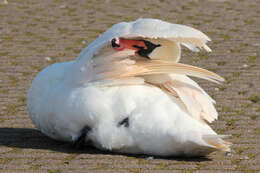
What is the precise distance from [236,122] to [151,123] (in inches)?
68.9

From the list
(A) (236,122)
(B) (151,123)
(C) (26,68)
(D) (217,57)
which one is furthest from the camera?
(D) (217,57)

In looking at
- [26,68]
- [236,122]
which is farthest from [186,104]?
[26,68]

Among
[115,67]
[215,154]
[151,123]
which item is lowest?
[215,154]

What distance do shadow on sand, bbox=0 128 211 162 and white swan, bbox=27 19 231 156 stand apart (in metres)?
0.11

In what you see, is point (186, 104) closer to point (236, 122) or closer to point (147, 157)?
point (147, 157)

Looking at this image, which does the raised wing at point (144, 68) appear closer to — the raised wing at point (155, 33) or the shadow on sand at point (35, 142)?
the raised wing at point (155, 33)

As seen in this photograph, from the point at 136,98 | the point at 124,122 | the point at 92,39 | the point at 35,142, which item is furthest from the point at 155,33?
the point at 92,39

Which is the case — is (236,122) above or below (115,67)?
below

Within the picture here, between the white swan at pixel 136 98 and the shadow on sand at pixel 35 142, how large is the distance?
11 centimetres

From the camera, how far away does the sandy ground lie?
455 cm

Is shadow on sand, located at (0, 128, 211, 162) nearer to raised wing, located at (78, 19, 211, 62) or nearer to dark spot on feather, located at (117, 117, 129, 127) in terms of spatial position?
dark spot on feather, located at (117, 117, 129, 127)

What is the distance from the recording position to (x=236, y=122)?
5.94 meters

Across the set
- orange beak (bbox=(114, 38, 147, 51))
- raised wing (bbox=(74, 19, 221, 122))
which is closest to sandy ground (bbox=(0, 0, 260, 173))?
raised wing (bbox=(74, 19, 221, 122))

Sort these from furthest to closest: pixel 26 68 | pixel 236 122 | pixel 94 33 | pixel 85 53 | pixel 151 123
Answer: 1. pixel 94 33
2. pixel 26 68
3. pixel 236 122
4. pixel 85 53
5. pixel 151 123
